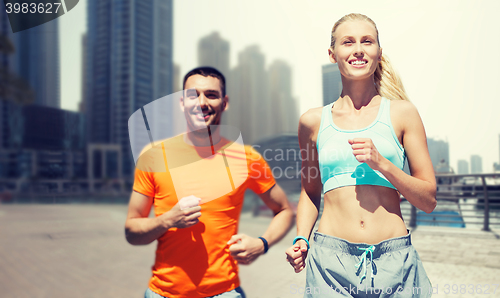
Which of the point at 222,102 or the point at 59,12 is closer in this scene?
the point at 222,102

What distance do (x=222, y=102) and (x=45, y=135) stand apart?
13.0 feet

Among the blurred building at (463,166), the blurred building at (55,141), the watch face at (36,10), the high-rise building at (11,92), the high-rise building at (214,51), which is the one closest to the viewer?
the blurred building at (463,166)

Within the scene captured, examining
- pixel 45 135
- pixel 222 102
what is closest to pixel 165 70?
pixel 45 135

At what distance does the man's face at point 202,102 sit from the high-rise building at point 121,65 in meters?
3.62

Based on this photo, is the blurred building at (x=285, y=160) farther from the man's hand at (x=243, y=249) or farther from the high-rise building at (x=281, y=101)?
the man's hand at (x=243, y=249)

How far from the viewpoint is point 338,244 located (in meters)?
1.13

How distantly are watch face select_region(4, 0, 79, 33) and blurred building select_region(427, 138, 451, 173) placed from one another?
13.1ft

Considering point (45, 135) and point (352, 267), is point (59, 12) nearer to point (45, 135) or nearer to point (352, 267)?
point (45, 135)

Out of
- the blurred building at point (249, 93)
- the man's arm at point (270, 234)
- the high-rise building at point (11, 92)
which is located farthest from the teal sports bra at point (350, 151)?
the high-rise building at point (11, 92)

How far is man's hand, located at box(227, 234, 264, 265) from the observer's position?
47.1 inches

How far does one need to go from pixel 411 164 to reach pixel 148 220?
1.02m

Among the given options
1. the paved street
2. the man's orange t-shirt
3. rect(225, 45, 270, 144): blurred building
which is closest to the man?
the man's orange t-shirt

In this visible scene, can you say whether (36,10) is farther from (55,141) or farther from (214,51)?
(214,51)

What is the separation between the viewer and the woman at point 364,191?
107cm
